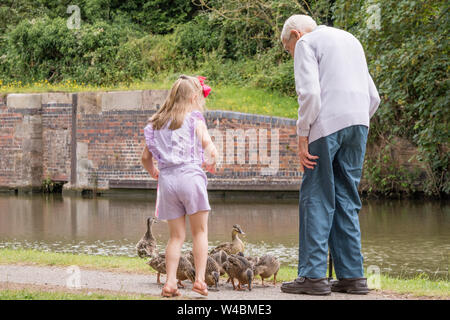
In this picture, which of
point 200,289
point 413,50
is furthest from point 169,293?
point 413,50

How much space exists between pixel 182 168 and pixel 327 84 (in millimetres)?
1210

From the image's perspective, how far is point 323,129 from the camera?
17.9 ft

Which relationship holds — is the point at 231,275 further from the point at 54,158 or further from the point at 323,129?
the point at 54,158

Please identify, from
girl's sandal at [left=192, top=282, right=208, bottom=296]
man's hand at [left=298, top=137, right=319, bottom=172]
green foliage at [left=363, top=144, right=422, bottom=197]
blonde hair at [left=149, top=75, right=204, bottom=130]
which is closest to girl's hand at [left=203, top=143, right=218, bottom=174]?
blonde hair at [left=149, top=75, right=204, bottom=130]

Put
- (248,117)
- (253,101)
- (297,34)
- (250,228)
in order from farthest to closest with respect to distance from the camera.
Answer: (253,101) → (248,117) → (250,228) → (297,34)

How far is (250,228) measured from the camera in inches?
528

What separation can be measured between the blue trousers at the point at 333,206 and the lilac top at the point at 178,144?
0.83 m

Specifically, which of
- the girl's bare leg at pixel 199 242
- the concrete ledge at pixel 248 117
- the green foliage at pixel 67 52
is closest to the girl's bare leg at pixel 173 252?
the girl's bare leg at pixel 199 242

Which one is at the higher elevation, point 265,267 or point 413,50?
point 413,50

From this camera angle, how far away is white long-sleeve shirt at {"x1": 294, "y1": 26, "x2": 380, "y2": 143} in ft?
17.7

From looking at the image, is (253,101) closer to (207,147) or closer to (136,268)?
(136,268)

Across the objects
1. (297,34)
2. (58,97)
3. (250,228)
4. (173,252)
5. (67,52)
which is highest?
(67,52)

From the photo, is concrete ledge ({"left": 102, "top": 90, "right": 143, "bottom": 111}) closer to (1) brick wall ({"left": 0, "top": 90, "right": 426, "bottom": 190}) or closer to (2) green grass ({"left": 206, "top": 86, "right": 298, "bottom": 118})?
(1) brick wall ({"left": 0, "top": 90, "right": 426, "bottom": 190})

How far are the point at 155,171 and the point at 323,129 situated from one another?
129cm
